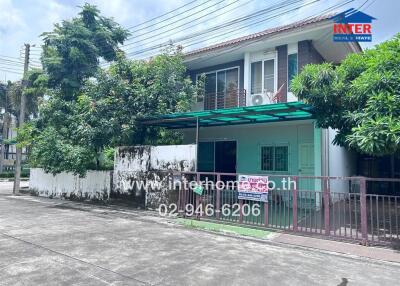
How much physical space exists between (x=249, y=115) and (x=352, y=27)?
5.59 meters

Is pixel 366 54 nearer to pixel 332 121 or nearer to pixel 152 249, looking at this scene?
pixel 332 121

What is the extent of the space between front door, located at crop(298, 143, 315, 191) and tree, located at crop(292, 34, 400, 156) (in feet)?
12.5

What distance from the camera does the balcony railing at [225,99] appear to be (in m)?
13.9

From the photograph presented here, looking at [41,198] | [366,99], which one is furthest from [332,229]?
[41,198]

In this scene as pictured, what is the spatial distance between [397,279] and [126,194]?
9.13 m

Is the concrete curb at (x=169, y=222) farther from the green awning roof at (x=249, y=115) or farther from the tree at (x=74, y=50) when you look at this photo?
the tree at (x=74, y=50)

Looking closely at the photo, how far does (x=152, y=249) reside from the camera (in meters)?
6.18

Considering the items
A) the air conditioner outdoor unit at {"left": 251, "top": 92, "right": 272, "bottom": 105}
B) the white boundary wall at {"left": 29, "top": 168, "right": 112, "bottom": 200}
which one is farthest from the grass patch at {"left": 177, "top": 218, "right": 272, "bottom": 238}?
the air conditioner outdoor unit at {"left": 251, "top": 92, "right": 272, "bottom": 105}

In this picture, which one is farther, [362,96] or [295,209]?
[295,209]

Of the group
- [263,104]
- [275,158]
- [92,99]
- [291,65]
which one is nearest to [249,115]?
[263,104]

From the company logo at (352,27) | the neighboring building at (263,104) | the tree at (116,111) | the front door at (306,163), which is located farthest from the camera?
the tree at (116,111)

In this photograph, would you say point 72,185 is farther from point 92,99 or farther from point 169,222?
point 169,222

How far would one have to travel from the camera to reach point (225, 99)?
14.6 meters

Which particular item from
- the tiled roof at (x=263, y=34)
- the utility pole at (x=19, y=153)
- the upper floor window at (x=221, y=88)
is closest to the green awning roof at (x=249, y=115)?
the upper floor window at (x=221, y=88)
